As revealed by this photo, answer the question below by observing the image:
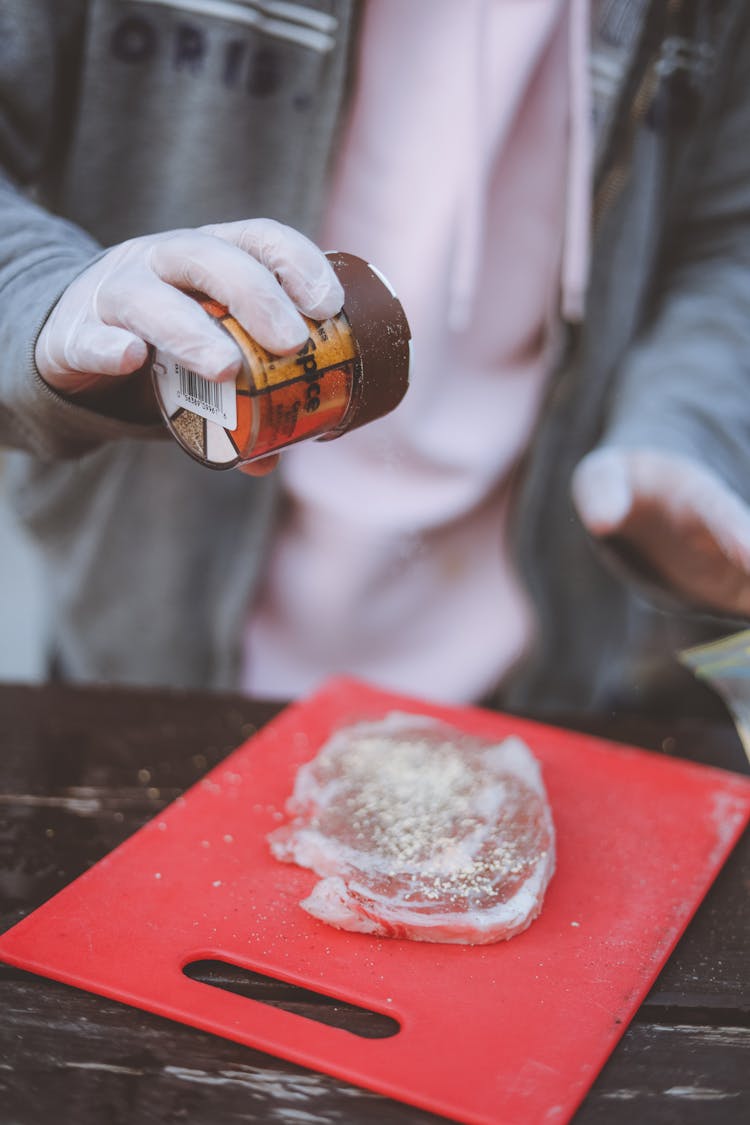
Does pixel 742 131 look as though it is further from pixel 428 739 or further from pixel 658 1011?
pixel 658 1011

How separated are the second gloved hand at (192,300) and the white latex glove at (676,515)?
1.65ft

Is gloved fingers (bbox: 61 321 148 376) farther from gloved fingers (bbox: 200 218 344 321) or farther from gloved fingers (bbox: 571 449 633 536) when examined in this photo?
gloved fingers (bbox: 571 449 633 536)

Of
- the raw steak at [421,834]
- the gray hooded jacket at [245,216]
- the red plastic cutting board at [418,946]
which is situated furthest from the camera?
the gray hooded jacket at [245,216]

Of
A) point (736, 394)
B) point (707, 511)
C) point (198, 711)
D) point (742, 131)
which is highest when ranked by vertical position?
point (742, 131)

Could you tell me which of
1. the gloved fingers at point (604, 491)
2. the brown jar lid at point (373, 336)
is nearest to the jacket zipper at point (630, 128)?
the gloved fingers at point (604, 491)

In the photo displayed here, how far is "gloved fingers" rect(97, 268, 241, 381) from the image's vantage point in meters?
0.67

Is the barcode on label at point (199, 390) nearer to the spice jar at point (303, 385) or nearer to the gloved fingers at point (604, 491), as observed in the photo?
the spice jar at point (303, 385)

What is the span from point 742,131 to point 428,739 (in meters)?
0.87

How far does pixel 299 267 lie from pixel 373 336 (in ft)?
0.22

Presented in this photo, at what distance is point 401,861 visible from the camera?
81 cm

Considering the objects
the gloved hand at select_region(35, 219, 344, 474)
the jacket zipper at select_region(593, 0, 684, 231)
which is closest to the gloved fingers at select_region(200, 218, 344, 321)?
the gloved hand at select_region(35, 219, 344, 474)

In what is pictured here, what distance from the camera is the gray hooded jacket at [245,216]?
1024mm

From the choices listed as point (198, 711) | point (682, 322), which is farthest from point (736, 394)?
point (198, 711)

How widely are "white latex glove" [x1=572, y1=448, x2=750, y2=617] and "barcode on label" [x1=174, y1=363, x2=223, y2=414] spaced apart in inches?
21.2
